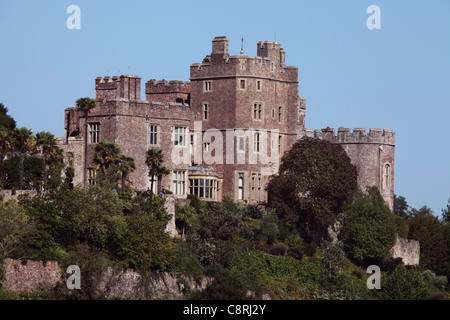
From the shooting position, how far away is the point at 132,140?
8938 centimetres

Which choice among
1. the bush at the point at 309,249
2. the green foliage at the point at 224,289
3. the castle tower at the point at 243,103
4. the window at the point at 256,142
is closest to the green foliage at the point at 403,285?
the bush at the point at 309,249

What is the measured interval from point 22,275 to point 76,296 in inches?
133

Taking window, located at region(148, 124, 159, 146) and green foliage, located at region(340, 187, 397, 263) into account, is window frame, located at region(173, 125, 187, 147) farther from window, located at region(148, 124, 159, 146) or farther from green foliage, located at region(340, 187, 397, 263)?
green foliage, located at region(340, 187, 397, 263)

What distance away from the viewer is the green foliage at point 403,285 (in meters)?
86.4

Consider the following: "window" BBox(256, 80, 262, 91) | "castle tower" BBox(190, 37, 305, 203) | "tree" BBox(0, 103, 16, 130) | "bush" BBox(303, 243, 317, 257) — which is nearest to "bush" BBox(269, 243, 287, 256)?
"bush" BBox(303, 243, 317, 257)

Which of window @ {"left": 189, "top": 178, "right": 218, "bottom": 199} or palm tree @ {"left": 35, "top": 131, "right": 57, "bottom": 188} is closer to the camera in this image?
palm tree @ {"left": 35, "top": 131, "right": 57, "bottom": 188}

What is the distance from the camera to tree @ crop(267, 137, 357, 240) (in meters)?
91.4

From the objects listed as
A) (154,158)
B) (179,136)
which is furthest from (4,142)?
(179,136)

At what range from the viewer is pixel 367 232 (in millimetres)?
93688

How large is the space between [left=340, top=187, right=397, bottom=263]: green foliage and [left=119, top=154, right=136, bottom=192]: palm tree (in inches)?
678

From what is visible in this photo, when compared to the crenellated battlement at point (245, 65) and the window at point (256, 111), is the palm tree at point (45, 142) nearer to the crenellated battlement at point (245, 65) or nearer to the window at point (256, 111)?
the crenellated battlement at point (245, 65)

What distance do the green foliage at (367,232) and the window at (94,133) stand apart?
1948cm

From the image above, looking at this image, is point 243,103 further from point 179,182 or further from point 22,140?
point 22,140

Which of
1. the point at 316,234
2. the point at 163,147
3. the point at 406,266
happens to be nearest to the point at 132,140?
the point at 163,147
